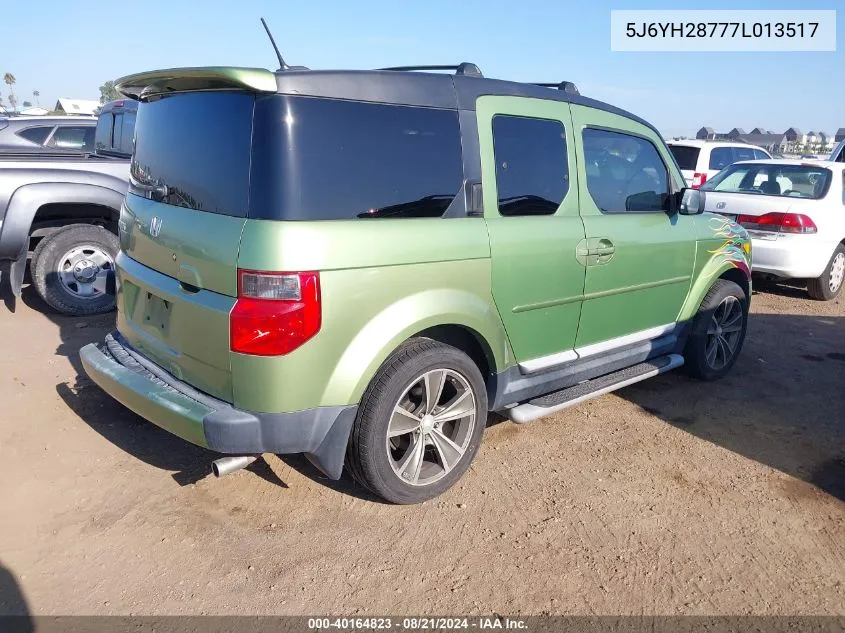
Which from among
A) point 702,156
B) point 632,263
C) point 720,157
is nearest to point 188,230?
point 632,263

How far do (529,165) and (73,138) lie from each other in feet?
26.4

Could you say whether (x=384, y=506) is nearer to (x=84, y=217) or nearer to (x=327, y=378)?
(x=327, y=378)

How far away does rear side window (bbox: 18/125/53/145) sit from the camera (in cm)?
873

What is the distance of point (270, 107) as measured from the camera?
2646 millimetres

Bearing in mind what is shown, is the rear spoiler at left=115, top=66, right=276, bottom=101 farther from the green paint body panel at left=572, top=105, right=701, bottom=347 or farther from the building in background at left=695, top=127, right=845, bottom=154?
the building in background at left=695, top=127, right=845, bottom=154

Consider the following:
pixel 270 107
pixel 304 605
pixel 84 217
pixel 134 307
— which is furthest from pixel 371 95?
pixel 84 217

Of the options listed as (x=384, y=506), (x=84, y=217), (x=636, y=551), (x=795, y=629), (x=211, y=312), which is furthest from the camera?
(x=84, y=217)

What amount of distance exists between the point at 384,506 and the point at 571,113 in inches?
94.8

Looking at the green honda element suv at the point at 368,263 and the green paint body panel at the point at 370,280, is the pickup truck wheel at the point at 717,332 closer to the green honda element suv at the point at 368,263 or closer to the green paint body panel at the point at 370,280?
the green paint body panel at the point at 370,280

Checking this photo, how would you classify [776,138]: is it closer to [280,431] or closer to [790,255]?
[790,255]

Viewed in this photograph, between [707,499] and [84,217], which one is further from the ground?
[84,217]

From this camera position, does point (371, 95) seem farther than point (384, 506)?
No

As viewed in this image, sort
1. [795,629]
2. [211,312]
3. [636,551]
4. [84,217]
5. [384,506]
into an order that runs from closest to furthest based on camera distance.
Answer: [795,629]
[211,312]
[636,551]
[384,506]
[84,217]

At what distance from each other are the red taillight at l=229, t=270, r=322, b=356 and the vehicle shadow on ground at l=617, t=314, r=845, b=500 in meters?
2.79
